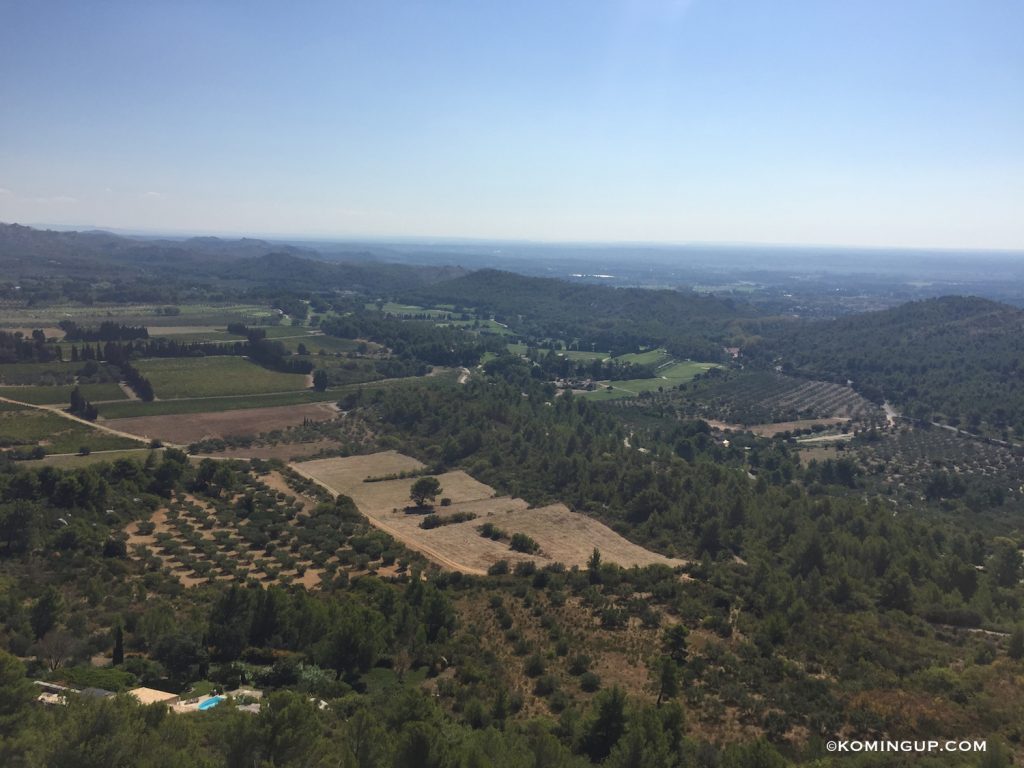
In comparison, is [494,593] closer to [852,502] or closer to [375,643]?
[375,643]

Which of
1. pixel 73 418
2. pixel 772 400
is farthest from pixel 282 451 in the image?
pixel 772 400

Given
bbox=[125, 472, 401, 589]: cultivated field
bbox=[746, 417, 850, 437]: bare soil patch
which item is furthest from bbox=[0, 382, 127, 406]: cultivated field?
bbox=[746, 417, 850, 437]: bare soil patch

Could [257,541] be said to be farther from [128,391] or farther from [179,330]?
[179,330]

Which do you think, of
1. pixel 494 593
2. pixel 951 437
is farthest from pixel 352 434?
pixel 951 437

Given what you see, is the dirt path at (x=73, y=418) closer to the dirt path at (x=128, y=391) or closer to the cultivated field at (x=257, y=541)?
the dirt path at (x=128, y=391)

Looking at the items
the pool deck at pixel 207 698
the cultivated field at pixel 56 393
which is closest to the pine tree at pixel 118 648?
the pool deck at pixel 207 698

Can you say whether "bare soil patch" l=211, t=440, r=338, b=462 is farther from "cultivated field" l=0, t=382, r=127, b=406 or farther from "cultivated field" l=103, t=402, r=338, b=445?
"cultivated field" l=0, t=382, r=127, b=406

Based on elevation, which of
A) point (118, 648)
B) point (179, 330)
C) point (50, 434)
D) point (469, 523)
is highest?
point (179, 330)
